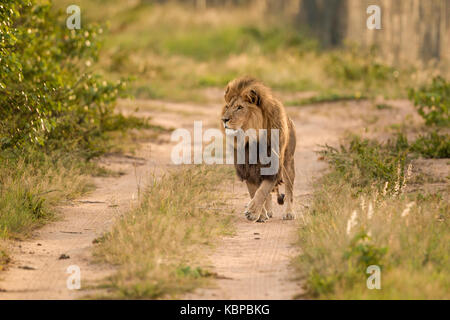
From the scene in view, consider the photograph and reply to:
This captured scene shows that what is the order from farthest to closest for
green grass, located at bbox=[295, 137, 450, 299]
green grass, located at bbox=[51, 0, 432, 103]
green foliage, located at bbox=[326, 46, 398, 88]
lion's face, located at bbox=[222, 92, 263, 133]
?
green grass, located at bbox=[51, 0, 432, 103], green foliage, located at bbox=[326, 46, 398, 88], lion's face, located at bbox=[222, 92, 263, 133], green grass, located at bbox=[295, 137, 450, 299]

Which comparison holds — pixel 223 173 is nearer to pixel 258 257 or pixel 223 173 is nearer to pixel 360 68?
pixel 258 257

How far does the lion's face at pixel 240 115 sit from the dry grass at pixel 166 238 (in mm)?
967

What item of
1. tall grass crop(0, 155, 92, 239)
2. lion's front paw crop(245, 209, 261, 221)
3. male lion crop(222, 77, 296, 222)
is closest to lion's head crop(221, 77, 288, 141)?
male lion crop(222, 77, 296, 222)

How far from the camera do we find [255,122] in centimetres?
765

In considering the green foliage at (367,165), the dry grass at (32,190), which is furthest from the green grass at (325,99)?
the dry grass at (32,190)

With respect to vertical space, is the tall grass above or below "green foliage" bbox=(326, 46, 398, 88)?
below

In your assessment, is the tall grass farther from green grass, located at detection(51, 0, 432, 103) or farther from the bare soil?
green grass, located at detection(51, 0, 432, 103)

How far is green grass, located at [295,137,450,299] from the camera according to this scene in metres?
5.44

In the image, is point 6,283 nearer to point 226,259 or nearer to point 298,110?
point 226,259

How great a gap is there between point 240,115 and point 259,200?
926 millimetres

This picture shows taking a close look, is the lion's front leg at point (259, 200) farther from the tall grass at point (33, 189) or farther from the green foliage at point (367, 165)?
the tall grass at point (33, 189)

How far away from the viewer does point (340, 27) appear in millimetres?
24734

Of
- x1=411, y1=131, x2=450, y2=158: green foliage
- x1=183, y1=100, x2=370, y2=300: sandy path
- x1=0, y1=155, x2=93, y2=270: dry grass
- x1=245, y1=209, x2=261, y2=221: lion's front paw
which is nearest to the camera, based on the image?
x1=183, y1=100, x2=370, y2=300: sandy path

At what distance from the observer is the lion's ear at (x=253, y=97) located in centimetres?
761
